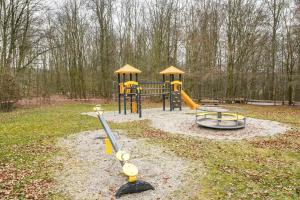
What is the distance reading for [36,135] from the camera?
778cm

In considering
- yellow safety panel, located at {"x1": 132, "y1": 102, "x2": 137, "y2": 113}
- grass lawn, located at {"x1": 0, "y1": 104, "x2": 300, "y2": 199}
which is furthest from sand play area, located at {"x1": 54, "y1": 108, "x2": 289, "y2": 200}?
yellow safety panel, located at {"x1": 132, "y1": 102, "x2": 137, "y2": 113}

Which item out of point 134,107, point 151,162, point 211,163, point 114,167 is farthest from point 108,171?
point 134,107

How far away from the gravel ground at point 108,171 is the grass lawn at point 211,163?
12.5 inches

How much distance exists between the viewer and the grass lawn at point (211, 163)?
3.80 metres

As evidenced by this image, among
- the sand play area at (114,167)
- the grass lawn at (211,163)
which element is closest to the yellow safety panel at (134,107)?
the grass lawn at (211,163)

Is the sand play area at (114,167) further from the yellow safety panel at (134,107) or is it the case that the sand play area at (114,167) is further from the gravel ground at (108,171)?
the yellow safety panel at (134,107)

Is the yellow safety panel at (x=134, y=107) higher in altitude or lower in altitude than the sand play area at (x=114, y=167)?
higher

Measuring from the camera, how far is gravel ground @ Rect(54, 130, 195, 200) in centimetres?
378

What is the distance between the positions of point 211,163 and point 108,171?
2.24 metres

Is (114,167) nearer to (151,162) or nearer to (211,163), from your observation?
(151,162)

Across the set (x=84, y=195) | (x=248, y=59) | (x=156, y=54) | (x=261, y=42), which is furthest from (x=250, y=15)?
(x=84, y=195)

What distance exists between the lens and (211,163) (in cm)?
506

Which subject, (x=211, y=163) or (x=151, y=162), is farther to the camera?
(x=151, y=162)

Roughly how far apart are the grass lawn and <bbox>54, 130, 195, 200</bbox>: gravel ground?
1.04ft
